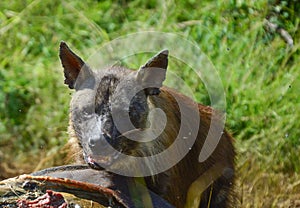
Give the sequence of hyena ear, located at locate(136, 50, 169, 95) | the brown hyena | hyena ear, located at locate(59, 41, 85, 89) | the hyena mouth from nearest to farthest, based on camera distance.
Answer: the hyena mouth, the brown hyena, hyena ear, located at locate(136, 50, 169, 95), hyena ear, located at locate(59, 41, 85, 89)

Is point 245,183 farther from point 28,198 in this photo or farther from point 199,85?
point 28,198

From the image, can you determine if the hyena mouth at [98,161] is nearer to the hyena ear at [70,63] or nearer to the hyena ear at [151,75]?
the hyena ear at [151,75]

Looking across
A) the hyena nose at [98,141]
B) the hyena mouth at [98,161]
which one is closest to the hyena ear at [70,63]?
the hyena nose at [98,141]

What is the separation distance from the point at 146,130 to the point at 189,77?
274 cm

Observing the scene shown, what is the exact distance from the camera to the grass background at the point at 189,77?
26.1 feet

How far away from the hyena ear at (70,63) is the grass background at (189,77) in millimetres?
1486

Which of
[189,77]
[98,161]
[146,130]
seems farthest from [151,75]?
[189,77]

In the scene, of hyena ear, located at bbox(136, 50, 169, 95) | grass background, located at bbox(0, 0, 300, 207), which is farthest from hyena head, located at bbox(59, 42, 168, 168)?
grass background, located at bbox(0, 0, 300, 207)

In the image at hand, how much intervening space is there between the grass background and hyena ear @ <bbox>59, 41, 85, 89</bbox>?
58.5 inches

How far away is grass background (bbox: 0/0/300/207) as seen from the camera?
7.96m

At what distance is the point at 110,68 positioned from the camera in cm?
625

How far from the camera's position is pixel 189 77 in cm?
871

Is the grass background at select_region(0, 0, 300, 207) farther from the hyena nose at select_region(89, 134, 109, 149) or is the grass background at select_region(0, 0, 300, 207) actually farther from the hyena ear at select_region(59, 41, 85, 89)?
the hyena nose at select_region(89, 134, 109, 149)

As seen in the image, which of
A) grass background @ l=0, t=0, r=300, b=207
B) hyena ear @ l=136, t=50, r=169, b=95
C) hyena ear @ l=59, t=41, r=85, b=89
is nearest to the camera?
hyena ear @ l=136, t=50, r=169, b=95
